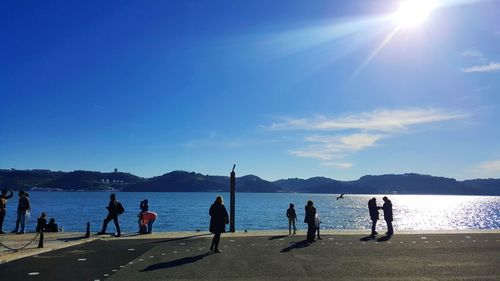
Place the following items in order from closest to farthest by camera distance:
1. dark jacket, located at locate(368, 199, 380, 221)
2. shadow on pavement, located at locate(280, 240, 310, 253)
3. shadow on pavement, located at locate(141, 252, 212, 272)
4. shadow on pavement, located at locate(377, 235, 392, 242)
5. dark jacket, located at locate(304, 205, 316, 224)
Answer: shadow on pavement, located at locate(141, 252, 212, 272) → shadow on pavement, located at locate(280, 240, 310, 253) → shadow on pavement, located at locate(377, 235, 392, 242) → dark jacket, located at locate(304, 205, 316, 224) → dark jacket, located at locate(368, 199, 380, 221)

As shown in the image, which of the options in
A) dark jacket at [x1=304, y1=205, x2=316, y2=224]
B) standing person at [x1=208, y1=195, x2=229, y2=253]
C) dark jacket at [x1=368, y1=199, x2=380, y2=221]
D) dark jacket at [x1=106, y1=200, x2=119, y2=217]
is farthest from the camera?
dark jacket at [x1=368, y1=199, x2=380, y2=221]

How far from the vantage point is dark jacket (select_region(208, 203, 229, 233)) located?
16.5m

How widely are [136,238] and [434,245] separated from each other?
12978 mm

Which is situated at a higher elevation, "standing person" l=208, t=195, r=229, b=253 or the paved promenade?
"standing person" l=208, t=195, r=229, b=253

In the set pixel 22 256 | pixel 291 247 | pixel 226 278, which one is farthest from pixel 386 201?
pixel 22 256

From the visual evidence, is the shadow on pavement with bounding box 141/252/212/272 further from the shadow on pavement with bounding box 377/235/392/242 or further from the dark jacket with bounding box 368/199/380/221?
the dark jacket with bounding box 368/199/380/221

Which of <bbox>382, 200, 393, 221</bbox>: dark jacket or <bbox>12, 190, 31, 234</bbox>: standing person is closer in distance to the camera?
<bbox>12, 190, 31, 234</bbox>: standing person

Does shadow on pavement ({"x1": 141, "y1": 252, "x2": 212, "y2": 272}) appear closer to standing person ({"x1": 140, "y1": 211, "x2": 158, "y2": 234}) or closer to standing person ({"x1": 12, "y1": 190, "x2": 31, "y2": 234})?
standing person ({"x1": 140, "y1": 211, "x2": 158, "y2": 234})

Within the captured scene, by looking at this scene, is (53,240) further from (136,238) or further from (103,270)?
(103,270)

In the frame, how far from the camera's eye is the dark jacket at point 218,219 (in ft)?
54.1

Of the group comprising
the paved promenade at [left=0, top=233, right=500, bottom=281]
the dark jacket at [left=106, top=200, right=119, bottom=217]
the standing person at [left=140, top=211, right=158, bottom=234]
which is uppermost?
the dark jacket at [left=106, top=200, right=119, bottom=217]

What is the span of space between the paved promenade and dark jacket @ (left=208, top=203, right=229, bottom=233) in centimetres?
91

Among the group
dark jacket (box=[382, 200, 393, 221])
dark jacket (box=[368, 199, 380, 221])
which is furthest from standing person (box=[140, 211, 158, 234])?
dark jacket (box=[382, 200, 393, 221])

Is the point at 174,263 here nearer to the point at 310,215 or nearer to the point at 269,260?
the point at 269,260
